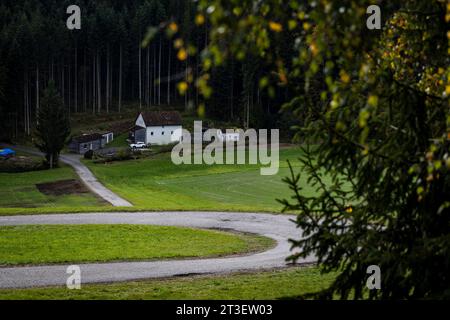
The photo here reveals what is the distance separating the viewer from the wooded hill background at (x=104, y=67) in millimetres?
88125

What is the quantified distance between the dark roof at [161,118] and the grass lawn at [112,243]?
57212 millimetres

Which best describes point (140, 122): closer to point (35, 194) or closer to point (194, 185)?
point (194, 185)

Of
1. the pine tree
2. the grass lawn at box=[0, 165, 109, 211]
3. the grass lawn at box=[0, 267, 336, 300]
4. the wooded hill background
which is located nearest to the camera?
the grass lawn at box=[0, 267, 336, 300]

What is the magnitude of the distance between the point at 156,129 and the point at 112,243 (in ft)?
200

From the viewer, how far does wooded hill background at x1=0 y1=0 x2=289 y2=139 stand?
88.1 meters

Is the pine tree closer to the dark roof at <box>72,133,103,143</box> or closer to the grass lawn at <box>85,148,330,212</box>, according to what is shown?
the grass lawn at <box>85,148,330,212</box>

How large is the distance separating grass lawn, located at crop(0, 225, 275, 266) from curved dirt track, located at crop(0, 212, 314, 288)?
90 cm

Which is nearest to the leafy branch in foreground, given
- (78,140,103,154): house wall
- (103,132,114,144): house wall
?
(78,140,103,154): house wall

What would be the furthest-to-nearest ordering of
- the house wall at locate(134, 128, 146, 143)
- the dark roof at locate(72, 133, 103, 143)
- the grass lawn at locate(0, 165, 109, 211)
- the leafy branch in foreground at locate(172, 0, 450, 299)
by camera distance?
the house wall at locate(134, 128, 146, 143) < the dark roof at locate(72, 133, 103, 143) < the grass lawn at locate(0, 165, 109, 211) < the leafy branch in foreground at locate(172, 0, 450, 299)

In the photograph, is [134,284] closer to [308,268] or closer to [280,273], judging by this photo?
[280,273]

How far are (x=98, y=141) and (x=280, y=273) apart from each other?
66013 mm

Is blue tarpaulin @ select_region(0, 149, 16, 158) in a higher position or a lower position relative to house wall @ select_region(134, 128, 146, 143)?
lower
